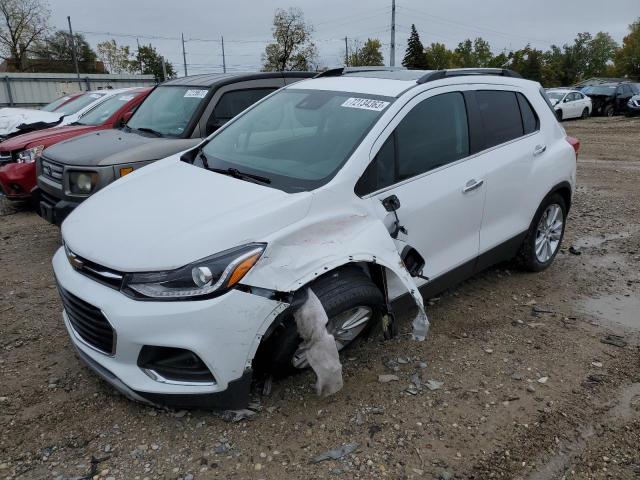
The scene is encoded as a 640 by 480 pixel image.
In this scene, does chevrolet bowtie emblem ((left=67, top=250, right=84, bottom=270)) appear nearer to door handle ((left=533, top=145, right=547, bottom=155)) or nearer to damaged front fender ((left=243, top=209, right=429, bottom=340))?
damaged front fender ((left=243, top=209, right=429, bottom=340))

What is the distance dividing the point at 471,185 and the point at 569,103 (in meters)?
21.0

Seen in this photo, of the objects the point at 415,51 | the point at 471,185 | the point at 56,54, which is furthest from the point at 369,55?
the point at 471,185

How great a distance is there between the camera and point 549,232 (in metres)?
4.94

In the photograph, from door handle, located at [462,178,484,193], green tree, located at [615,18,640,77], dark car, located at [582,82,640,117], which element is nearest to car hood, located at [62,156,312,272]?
door handle, located at [462,178,484,193]

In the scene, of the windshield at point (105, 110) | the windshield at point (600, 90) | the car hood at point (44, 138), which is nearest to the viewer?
the car hood at point (44, 138)

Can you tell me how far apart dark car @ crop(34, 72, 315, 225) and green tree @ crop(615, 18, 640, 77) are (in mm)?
73595

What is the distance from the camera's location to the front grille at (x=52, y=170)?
16.6 feet

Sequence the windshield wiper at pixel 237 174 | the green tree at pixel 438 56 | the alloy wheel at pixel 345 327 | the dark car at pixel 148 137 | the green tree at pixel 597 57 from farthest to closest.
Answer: the green tree at pixel 597 57 < the green tree at pixel 438 56 < the dark car at pixel 148 137 < the windshield wiper at pixel 237 174 < the alloy wheel at pixel 345 327

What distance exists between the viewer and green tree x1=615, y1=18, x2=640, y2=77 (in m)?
65.5

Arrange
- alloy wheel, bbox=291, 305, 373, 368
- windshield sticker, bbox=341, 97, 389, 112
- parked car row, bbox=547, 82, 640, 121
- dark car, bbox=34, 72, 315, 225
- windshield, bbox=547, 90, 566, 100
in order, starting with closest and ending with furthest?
alloy wheel, bbox=291, 305, 373, 368 < windshield sticker, bbox=341, 97, 389, 112 < dark car, bbox=34, 72, 315, 225 < windshield, bbox=547, 90, 566, 100 < parked car row, bbox=547, 82, 640, 121

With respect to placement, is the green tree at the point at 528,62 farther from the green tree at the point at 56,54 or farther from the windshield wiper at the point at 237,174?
the windshield wiper at the point at 237,174

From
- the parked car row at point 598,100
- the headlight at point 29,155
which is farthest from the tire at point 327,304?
the parked car row at point 598,100

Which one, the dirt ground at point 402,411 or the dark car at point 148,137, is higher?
the dark car at point 148,137

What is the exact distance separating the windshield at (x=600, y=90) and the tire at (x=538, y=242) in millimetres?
22301
